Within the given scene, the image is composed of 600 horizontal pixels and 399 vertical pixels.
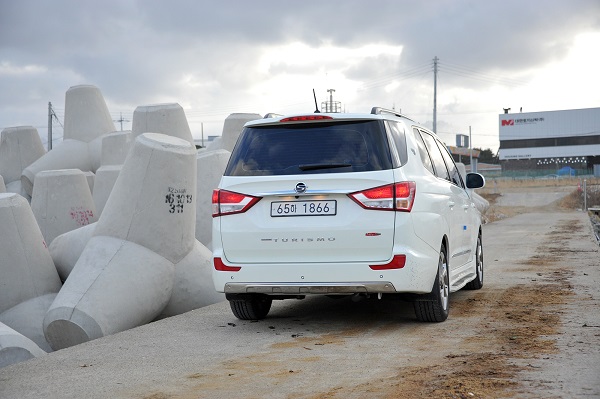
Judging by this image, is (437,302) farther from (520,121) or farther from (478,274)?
(520,121)

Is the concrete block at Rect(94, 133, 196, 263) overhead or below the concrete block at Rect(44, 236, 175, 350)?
overhead

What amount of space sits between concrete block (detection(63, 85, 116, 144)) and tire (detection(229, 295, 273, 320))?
15.8 m

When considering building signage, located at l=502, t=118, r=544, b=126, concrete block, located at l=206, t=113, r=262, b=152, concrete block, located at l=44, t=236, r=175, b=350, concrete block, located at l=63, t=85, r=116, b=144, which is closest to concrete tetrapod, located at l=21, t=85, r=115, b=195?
concrete block, located at l=63, t=85, r=116, b=144

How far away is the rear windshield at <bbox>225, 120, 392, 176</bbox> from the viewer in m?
7.27

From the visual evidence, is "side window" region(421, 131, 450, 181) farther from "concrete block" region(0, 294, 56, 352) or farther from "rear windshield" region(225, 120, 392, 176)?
"concrete block" region(0, 294, 56, 352)

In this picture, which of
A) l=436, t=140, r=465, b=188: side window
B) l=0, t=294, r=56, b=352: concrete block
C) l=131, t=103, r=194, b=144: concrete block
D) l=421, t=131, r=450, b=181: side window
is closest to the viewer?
l=421, t=131, r=450, b=181: side window

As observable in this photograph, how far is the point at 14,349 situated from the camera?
28.4ft

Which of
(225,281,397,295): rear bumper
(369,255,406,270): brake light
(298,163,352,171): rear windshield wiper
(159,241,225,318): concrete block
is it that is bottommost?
(159,241,225,318): concrete block

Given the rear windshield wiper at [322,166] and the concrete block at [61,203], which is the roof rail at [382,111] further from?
the concrete block at [61,203]

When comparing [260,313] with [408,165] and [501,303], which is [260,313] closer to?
[408,165]

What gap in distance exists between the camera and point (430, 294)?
7.68 m

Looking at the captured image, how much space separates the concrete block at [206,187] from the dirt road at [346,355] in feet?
15.5

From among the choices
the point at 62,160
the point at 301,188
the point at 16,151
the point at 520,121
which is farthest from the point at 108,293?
the point at 520,121

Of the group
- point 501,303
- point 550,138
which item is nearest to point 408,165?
point 501,303
